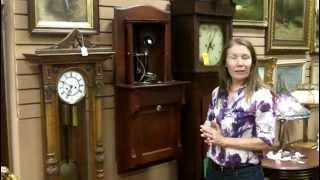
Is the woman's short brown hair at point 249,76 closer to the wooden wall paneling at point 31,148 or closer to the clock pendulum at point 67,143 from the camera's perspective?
the clock pendulum at point 67,143

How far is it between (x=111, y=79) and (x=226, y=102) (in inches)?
36.6

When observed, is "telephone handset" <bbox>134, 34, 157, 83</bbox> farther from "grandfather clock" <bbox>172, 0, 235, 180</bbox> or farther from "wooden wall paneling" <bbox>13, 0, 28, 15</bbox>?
"wooden wall paneling" <bbox>13, 0, 28, 15</bbox>

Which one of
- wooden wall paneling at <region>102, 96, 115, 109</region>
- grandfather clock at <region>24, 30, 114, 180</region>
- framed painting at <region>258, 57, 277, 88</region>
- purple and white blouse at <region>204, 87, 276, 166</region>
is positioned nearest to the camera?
purple and white blouse at <region>204, 87, 276, 166</region>

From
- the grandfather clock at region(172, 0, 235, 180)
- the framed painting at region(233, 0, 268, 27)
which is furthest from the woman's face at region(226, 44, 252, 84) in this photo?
the framed painting at region(233, 0, 268, 27)

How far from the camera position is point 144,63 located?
2.51m

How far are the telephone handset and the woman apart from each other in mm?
813

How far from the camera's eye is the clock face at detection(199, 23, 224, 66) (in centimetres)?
264

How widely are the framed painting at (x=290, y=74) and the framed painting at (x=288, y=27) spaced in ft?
0.31

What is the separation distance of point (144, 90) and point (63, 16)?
1.96 ft

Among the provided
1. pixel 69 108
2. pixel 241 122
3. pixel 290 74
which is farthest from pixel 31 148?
pixel 290 74

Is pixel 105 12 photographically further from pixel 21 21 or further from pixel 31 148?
pixel 31 148

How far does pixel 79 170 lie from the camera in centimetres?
228

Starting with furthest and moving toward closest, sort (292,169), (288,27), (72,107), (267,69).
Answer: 1. (288,27)
2. (267,69)
3. (292,169)
4. (72,107)

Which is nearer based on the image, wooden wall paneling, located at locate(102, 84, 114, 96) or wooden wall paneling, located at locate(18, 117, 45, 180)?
wooden wall paneling, located at locate(18, 117, 45, 180)
